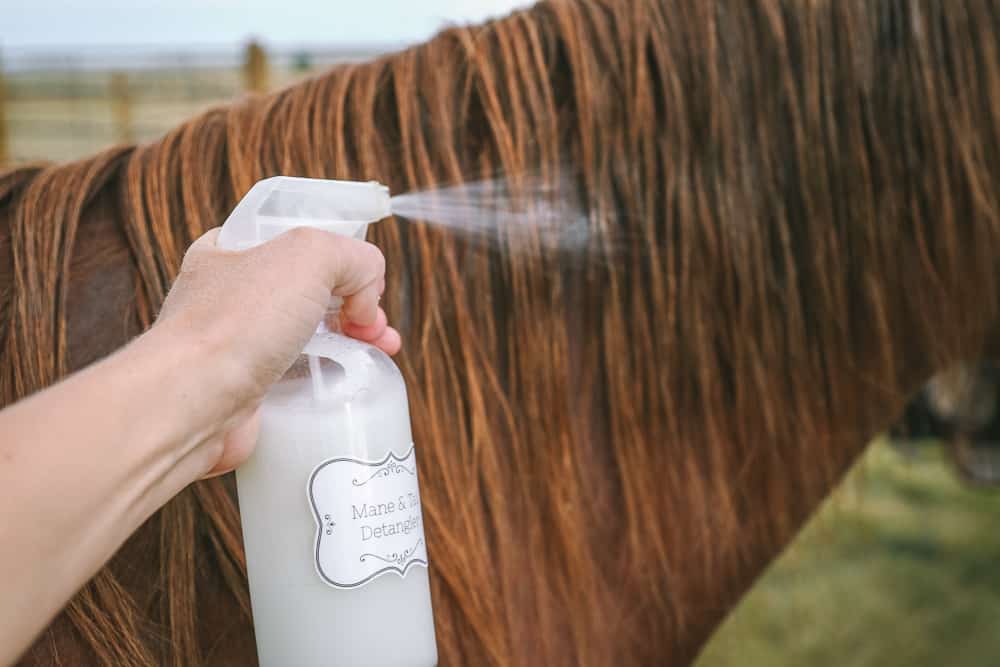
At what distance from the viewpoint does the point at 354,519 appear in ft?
1.73

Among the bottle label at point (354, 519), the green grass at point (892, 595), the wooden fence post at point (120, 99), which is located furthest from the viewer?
the wooden fence post at point (120, 99)

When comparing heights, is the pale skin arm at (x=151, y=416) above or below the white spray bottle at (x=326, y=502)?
above

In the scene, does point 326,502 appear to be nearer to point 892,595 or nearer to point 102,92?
point 892,595

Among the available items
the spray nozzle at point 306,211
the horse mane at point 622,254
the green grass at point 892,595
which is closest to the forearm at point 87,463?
the spray nozzle at point 306,211

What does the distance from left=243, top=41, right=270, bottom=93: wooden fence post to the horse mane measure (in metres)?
3.56

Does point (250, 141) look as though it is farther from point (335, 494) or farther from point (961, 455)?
point (961, 455)

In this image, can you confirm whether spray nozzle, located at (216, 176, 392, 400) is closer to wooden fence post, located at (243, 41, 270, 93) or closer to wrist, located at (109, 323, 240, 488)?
wrist, located at (109, 323, 240, 488)

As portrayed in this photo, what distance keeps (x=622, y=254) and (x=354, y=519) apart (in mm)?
415

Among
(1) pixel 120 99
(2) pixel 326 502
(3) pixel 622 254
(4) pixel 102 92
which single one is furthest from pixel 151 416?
(4) pixel 102 92

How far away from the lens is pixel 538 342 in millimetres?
821

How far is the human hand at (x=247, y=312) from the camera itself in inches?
17.7

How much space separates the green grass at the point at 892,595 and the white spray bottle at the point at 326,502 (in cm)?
177

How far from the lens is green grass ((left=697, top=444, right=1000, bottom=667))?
248cm

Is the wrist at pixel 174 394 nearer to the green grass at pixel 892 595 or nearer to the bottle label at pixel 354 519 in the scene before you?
the bottle label at pixel 354 519
